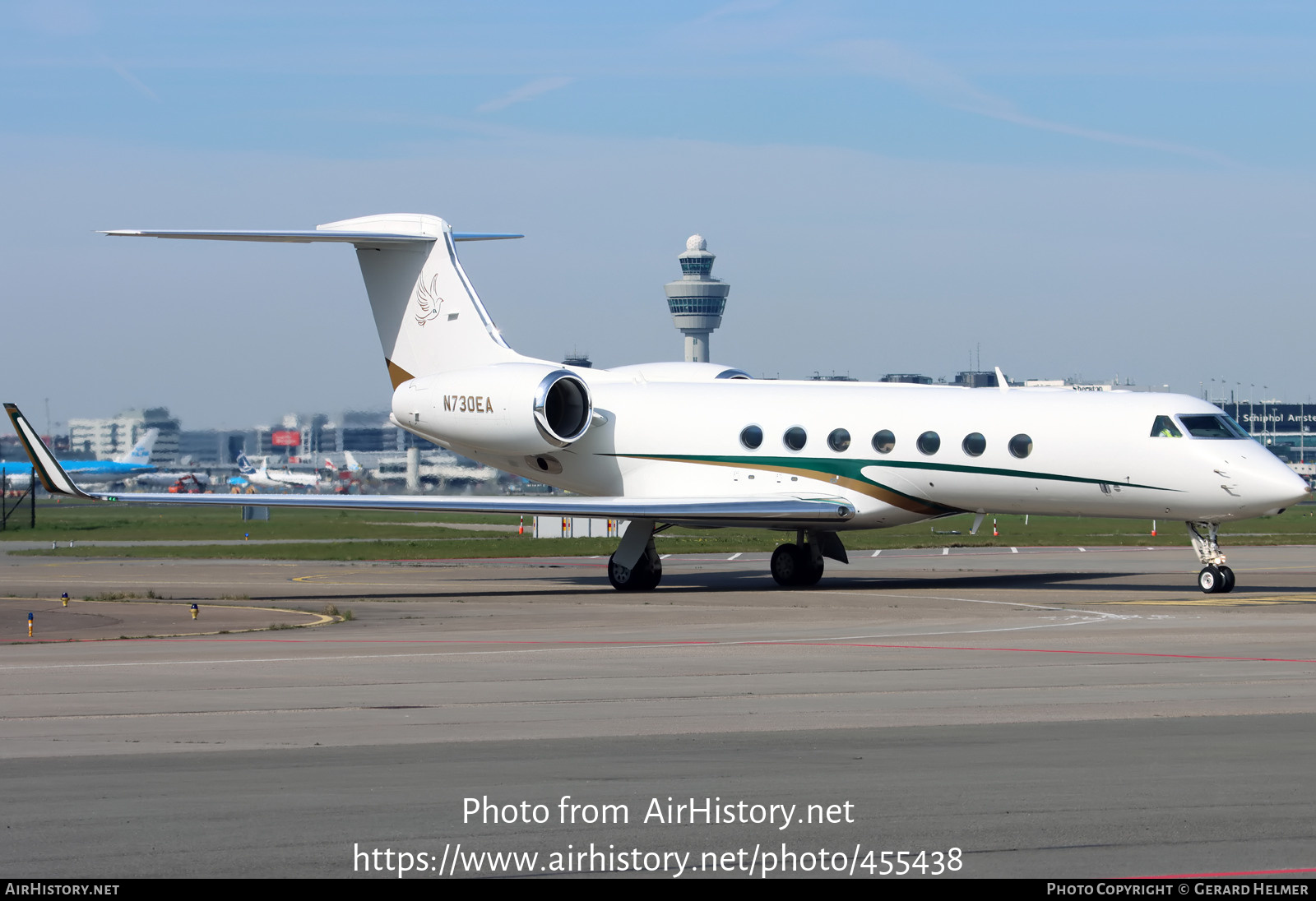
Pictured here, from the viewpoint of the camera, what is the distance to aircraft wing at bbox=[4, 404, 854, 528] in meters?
22.8

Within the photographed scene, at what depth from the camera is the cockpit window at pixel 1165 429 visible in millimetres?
21938

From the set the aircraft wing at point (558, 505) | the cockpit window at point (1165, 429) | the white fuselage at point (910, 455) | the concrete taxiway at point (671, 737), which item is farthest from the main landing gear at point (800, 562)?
the cockpit window at point (1165, 429)

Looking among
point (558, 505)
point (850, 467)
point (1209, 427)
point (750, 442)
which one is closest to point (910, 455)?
point (850, 467)

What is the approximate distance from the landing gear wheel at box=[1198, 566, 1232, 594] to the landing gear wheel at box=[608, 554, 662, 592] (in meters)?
8.73

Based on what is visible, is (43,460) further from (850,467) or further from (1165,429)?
(1165,429)

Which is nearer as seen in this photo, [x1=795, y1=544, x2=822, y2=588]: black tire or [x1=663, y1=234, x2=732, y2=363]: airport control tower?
[x1=795, y1=544, x2=822, y2=588]: black tire

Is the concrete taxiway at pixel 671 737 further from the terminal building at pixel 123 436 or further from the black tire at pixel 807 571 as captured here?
the terminal building at pixel 123 436

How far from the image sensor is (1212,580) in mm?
21594

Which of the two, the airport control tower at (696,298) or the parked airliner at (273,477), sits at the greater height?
the airport control tower at (696,298)

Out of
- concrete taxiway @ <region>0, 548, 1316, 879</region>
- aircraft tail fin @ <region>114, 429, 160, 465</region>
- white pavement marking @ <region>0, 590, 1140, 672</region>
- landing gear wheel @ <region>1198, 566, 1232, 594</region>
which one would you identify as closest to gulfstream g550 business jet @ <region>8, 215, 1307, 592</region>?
landing gear wheel @ <region>1198, 566, 1232, 594</region>

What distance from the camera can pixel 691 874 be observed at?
20.4 ft

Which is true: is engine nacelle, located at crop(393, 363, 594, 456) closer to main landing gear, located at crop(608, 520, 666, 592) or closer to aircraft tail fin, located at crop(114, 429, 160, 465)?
main landing gear, located at crop(608, 520, 666, 592)

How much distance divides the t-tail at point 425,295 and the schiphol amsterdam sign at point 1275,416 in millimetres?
157730
